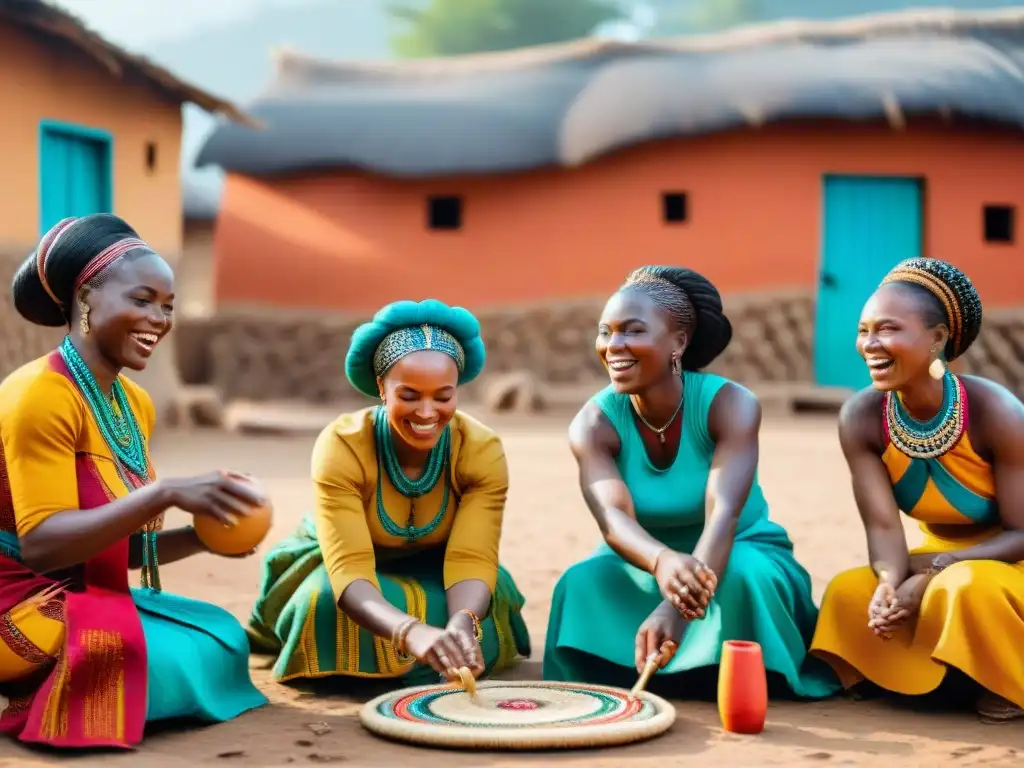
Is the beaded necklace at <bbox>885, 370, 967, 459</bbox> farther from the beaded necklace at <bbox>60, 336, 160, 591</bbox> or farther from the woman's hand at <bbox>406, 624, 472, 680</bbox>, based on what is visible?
the beaded necklace at <bbox>60, 336, 160, 591</bbox>

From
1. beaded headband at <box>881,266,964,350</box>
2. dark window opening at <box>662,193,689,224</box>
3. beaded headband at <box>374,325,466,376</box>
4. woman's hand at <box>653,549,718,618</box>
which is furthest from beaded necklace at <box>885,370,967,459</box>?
dark window opening at <box>662,193,689,224</box>

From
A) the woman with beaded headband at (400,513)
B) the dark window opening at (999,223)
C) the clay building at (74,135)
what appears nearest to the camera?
the woman with beaded headband at (400,513)

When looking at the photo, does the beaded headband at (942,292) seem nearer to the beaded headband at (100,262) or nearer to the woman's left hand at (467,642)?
the woman's left hand at (467,642)

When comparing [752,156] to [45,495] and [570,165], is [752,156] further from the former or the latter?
[45,495]

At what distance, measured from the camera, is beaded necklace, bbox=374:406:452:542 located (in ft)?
13.9

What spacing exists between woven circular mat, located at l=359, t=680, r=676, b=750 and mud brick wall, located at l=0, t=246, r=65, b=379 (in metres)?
7.59

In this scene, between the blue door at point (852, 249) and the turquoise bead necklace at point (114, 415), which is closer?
the turquoise bead necklace at point (114, 415)

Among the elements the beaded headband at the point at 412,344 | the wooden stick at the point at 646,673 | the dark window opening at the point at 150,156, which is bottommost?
the wooden stick at the point at 646,673

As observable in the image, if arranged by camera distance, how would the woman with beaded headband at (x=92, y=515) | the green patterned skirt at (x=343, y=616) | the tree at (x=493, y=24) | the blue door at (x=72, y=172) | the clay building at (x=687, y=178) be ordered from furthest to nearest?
the tree at (x=493, y=24)
the clay building at (x=687, y=178)
the blue door at (x=72, y=172)
the green patterned skirt at (x=343, y=616)
the woman with beaded headband at (x=92, y=515)

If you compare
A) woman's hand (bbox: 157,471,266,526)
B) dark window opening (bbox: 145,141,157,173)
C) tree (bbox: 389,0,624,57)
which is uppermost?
tree (bbox: 389,0,624,57)

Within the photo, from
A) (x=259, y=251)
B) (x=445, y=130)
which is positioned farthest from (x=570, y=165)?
(x=259, y=251)

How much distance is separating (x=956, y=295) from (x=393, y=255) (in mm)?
11962

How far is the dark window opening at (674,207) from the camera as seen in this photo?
15.1m

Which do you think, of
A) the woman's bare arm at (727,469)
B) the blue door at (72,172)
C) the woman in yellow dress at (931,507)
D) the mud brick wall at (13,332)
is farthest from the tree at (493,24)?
the woman in yellow dress at (931,507)
